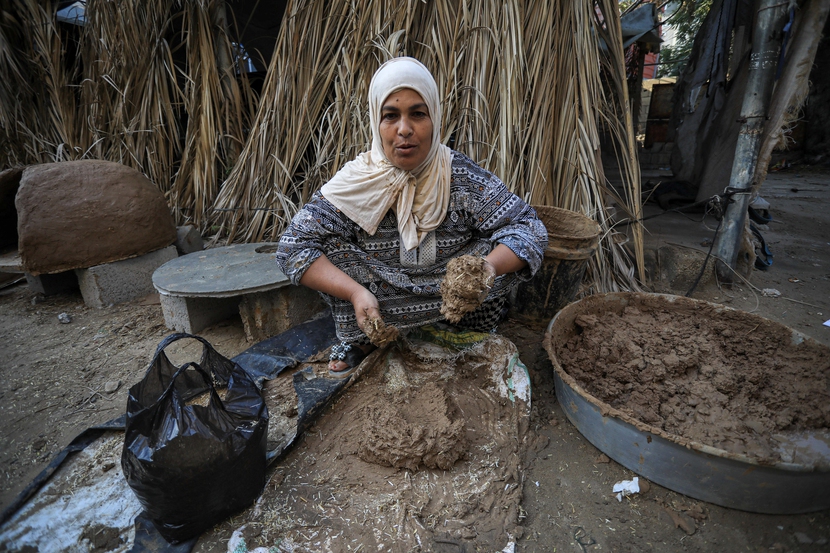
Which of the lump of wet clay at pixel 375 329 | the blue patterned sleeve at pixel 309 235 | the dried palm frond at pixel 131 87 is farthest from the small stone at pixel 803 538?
the dried palm frond at pixel 131 87

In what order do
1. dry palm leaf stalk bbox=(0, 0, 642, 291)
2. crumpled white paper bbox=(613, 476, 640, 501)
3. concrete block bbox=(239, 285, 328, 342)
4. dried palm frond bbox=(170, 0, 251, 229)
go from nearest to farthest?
crumpled white paper bbox=(613, 476, 640, 501) < concrete block bbox=(239, 285, 328, 342) < dry palm leaf stalk bbox=(0, 0, 642, 291) < dried palm frond bbox=(170, 0, 251, 229)

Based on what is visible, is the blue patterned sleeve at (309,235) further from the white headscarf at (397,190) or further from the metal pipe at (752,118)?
the metal pipe at (752,118)

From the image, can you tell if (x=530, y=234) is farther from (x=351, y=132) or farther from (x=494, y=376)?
(x=351, y=132)

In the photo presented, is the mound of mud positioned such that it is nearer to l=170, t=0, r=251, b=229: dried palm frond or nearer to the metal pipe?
the metal pipe

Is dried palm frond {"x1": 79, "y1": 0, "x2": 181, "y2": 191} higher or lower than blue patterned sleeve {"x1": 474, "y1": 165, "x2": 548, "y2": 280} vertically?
higher

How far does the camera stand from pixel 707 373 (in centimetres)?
164

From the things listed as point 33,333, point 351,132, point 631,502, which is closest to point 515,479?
point 631,502

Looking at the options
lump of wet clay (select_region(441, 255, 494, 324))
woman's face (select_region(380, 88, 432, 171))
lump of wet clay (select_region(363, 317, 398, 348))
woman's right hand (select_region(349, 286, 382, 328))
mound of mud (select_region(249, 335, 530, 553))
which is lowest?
mound of mud (select_region(249, 335, 530, 553))

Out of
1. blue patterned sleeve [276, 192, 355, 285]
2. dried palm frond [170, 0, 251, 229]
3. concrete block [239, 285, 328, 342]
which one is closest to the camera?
blue patterned sleeve [276, 192, 355, 285]

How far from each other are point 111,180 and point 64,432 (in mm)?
1697

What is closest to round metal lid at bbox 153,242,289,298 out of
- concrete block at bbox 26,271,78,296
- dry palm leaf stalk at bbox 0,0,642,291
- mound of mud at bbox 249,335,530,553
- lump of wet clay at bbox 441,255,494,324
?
A: dry palm leaf stalk at bbox 0,0,642,291

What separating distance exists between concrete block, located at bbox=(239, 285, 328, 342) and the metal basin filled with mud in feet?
4.44

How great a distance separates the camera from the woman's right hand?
4.82 feet

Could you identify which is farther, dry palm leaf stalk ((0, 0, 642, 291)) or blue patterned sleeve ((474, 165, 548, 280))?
dry palm leaf stalk ((0, 0, 642, 291))
